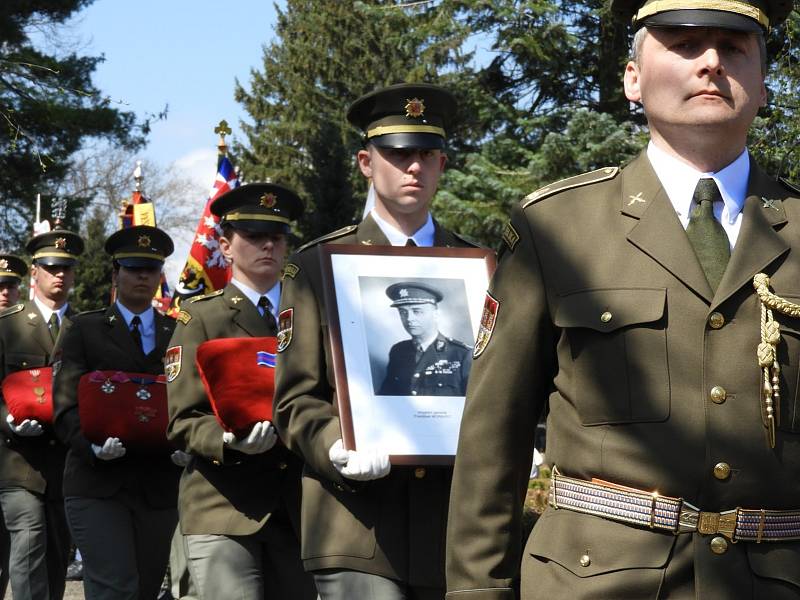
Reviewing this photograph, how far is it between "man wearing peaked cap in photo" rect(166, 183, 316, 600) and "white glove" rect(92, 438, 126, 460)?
1.18 m

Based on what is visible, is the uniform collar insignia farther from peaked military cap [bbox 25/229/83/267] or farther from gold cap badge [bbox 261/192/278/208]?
peaked military cap [bbox 25/229/83/267]

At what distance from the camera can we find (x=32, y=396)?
389 inches

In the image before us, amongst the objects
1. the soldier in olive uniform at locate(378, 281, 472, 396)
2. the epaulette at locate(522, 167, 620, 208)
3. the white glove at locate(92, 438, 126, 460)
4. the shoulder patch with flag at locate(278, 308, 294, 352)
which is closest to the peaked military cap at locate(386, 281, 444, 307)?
the soldier in olive uniform at locate(378, 281, 472, 396)

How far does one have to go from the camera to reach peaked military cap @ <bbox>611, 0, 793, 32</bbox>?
3092mm

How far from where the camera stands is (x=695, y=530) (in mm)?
2959

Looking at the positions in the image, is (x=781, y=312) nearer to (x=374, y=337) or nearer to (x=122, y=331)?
(x=374, y=337)

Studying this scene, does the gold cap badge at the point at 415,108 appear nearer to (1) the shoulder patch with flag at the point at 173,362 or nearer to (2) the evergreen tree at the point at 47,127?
(1) the shoulder patch with flag at the point at 173,362

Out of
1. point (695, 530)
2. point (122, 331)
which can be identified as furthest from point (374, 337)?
point (122, 331)

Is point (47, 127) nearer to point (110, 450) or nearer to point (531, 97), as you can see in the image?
point (531, 97)

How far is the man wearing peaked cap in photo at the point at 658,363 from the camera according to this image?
9.71 ft

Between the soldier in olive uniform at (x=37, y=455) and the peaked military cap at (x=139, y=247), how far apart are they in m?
1.57

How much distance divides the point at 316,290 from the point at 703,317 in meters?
2.56

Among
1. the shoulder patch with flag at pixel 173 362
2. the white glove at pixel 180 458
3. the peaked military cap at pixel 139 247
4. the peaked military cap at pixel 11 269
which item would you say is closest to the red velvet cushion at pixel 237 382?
the shoulder patch with flag at pixel 173 362

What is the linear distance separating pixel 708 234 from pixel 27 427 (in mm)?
7685
